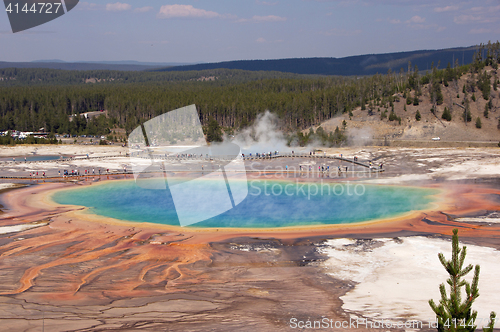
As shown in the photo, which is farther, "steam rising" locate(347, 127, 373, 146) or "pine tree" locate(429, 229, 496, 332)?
"steam rising" locate(347, 127, 373, 146)

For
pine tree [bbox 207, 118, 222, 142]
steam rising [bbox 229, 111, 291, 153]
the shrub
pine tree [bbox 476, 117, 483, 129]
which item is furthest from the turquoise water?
the shrub

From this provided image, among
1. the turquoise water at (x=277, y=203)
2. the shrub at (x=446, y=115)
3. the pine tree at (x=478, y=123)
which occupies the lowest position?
the turquoise water at (x=277, y=203)

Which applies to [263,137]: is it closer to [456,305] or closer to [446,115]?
[446,115]

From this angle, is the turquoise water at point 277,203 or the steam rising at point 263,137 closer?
the turquoise water at point 277,203

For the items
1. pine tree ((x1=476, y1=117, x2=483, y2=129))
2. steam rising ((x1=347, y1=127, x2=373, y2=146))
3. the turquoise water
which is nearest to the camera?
the turquoise water

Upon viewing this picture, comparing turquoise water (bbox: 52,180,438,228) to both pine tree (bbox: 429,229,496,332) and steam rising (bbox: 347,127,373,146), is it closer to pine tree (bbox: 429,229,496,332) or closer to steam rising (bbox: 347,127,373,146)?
pine tree (bbox: 429,229,496,332)

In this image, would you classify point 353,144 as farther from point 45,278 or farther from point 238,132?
point 45,278

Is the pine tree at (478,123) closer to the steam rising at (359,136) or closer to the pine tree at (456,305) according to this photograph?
the steam rising at (359,136)

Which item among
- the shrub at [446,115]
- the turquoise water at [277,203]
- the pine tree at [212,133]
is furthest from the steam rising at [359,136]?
the turquoise water at [277,203]

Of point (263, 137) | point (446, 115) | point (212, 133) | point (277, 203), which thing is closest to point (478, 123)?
point (446, 115)
